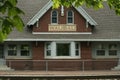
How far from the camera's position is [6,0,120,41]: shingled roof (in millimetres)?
35844

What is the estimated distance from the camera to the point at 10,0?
478 cm

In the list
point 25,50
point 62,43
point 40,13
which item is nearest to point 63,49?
point 62,43

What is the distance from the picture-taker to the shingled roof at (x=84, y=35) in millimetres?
35844

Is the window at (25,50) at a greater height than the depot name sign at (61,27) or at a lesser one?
lesser

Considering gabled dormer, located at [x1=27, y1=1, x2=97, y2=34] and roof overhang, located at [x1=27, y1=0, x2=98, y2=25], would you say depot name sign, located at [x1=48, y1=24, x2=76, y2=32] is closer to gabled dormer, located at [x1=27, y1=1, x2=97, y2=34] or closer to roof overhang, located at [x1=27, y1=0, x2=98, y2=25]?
gabled dormer, located at [x1=27, y1=1, x2=97, y2=34]

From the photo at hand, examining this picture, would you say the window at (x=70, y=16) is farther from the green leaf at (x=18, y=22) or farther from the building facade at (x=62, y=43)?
the green leaf at (x=18, y=22)

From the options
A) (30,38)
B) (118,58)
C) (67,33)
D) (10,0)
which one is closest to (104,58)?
(118,58)

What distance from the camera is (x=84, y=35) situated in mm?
36531

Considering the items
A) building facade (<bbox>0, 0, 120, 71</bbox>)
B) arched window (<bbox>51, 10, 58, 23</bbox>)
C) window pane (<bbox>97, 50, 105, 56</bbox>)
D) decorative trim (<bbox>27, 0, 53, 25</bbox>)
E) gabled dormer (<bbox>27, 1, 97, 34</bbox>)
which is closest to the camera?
building facade (<bbox>0, 0, 120, 71</bbox>)

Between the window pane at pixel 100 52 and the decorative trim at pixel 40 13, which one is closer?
the decorative trim at pixel 40 13

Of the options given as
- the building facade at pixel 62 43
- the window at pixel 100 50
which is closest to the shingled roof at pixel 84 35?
the building facade at pixel 62 43

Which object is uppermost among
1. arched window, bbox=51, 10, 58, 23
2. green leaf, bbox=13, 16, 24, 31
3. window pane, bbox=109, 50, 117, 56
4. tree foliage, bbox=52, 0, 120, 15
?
arched window, bbox=51, 10, 58, 23

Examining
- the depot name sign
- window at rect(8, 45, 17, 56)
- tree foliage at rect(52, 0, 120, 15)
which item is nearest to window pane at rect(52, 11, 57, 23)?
the depot name sign

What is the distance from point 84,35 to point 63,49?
7.70 feet
